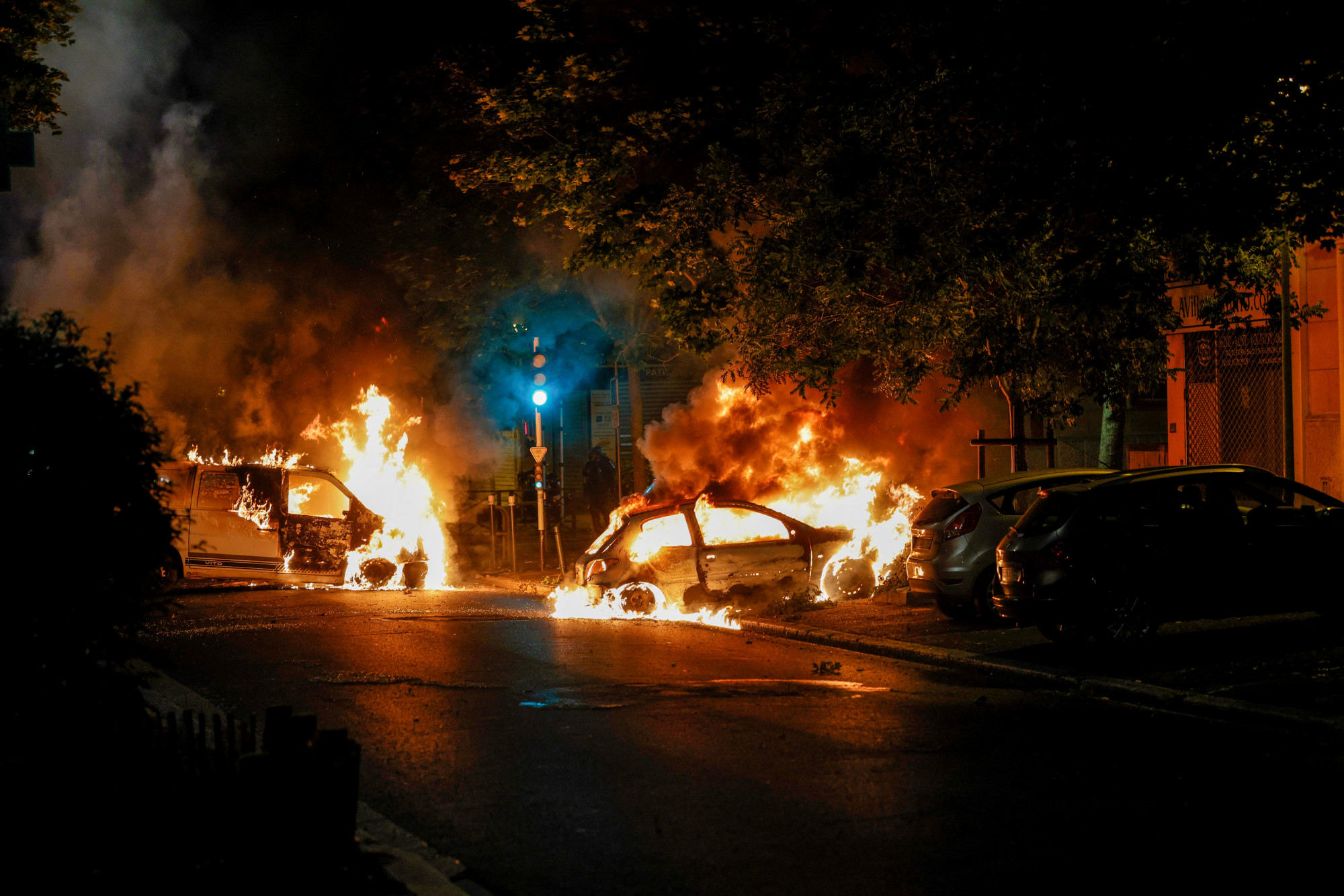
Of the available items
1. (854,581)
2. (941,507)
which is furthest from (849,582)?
(941,507)

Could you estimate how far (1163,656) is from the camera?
1018cm

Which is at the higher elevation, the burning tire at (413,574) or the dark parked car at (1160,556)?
the dark parked car at (1160,556)

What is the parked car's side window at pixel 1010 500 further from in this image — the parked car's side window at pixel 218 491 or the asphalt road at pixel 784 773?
the parked car's side window at pixel 218 491

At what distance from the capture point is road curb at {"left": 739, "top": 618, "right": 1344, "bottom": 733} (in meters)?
8.02

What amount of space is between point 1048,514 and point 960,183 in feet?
12.4

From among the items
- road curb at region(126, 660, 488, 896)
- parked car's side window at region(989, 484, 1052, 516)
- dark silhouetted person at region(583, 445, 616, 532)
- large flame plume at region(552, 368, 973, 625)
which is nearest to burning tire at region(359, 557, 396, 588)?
large flame plume at region(552, 368, 973, 625)

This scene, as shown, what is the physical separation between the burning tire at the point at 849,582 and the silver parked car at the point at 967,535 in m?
1.60

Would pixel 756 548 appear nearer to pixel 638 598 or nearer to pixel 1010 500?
pixel 638 598

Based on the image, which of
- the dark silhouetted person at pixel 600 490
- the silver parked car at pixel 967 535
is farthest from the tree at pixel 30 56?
the silver parked car at pixel 967 535

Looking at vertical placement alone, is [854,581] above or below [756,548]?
below

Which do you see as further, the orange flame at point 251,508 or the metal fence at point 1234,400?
the orange flame at point 251,508

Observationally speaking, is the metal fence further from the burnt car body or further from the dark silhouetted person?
the dark silhouetted person

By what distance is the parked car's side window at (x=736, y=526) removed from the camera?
1445 centimetres

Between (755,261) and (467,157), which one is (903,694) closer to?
(755,261)
